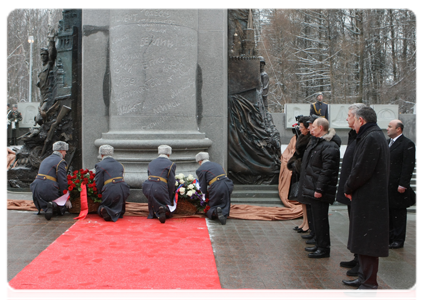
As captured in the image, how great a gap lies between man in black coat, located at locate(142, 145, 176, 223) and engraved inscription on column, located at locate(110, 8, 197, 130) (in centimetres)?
144

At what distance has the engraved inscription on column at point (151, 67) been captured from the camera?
9266 millimetres

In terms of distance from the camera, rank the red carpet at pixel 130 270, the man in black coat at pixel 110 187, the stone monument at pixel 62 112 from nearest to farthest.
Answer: the red carpet at pixel 130 270, the man in black coat at pixel 110 187, the stone monument at pixel 62 112

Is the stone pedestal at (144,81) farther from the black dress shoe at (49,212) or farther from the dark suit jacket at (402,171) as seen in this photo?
the dark suit jacket at (402,171)

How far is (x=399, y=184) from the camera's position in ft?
22.5

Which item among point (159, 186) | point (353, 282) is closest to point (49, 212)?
point (159, 186)

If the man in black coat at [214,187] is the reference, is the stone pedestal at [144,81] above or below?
above

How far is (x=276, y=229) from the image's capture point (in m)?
7.76

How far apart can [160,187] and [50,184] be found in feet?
6.77

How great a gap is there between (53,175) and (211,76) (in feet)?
14.3

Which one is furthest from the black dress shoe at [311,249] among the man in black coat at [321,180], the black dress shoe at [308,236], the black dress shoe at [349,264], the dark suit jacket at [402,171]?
the dark suit jacket at [402,171]

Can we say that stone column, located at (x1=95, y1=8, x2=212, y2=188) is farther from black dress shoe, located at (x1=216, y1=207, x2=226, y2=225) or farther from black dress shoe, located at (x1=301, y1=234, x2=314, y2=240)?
black dress shoe, located at (x1=301, y1=234, x2=314, y2=240)

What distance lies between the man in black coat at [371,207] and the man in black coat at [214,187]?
3.78 m

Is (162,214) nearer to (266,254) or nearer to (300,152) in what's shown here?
(266,254)

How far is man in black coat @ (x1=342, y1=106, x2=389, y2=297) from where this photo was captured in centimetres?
454
